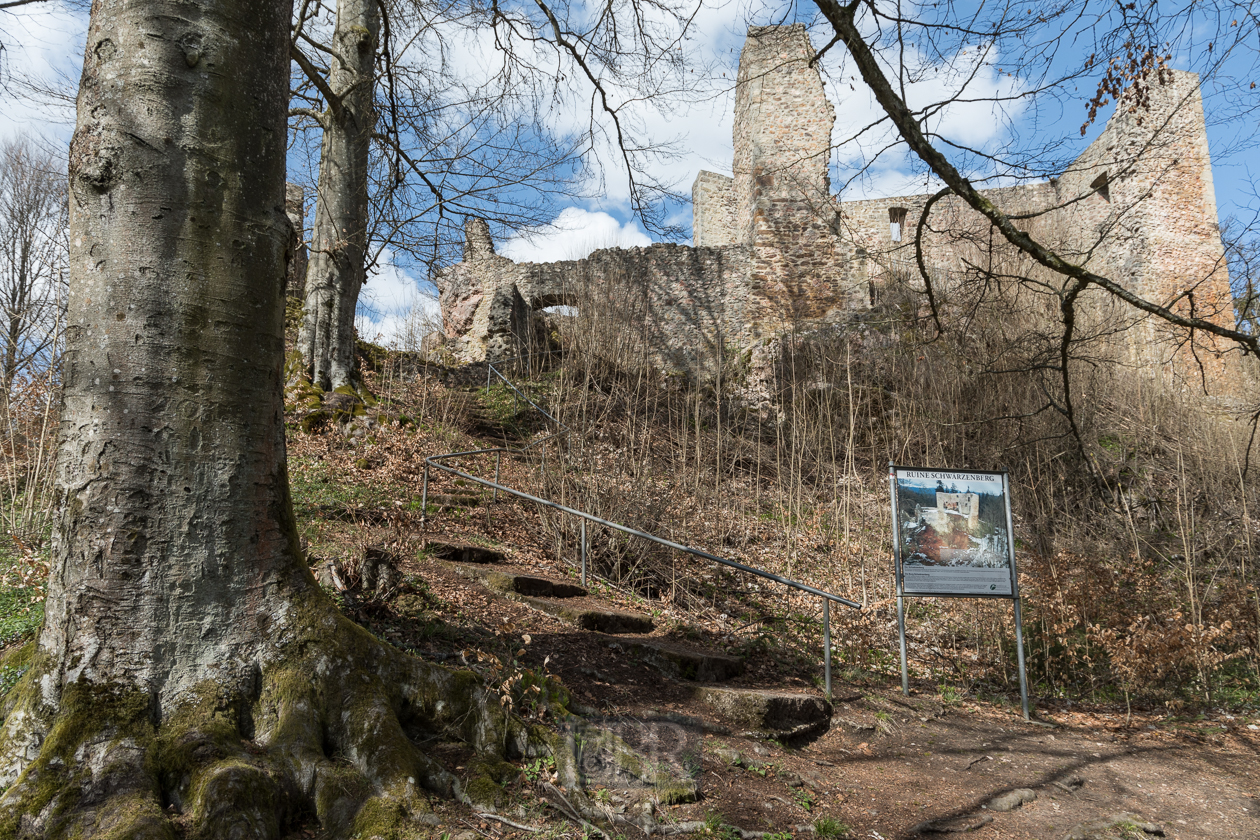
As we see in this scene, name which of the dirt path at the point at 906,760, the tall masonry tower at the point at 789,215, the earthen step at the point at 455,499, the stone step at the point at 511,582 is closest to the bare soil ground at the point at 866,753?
the dirt path at the point at 906,760

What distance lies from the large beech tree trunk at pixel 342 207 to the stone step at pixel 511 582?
412 cm

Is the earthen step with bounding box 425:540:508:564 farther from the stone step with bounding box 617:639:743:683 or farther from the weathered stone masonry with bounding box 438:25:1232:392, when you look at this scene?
the weathered stone masonry with bounding box 438:25:1232:392

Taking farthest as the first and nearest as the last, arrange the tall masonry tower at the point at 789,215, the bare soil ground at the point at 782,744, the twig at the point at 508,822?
1. the tall masonry tower at the point at 789,215
2. the bare soil ground at the point at 782,744
3. the twig at the point at 508,822

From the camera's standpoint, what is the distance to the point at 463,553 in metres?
5.82

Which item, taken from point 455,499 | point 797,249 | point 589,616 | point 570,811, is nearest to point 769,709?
point 589,616

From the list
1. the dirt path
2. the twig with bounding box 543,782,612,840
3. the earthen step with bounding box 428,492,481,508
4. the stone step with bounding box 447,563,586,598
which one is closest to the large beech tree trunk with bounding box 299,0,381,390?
the earthen step with bounding box 428,492,481,508

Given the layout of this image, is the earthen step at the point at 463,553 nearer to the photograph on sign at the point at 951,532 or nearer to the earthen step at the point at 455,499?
the earthen step at the point at 455,499

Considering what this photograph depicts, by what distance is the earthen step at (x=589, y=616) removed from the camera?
4.95 metres

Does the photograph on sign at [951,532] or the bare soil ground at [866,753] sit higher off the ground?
the photograph on sign at [951,532]

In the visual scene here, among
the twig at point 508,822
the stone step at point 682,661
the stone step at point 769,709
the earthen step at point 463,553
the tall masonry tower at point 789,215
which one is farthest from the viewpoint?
the tall masonry tower at point 789,215

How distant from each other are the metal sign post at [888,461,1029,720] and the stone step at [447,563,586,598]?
248cm

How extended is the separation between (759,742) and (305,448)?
551 cm

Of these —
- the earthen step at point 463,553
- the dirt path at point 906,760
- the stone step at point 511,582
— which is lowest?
the dirt path at point 906,760

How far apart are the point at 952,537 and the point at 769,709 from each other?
2147 mm
